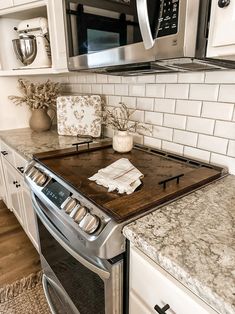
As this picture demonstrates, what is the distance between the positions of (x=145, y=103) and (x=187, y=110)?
0.96 feet

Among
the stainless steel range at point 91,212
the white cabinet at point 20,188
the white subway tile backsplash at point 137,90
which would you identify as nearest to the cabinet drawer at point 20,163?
the white cabinet at point 20,188

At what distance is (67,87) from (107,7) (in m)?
1.27

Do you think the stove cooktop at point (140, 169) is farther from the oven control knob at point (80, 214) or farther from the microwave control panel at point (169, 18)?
the microwave control panel at point (169, 18)

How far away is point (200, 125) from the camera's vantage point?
1047 millimetres

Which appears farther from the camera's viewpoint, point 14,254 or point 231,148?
point 14,254

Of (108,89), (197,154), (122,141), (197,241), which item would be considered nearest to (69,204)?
(197,241)

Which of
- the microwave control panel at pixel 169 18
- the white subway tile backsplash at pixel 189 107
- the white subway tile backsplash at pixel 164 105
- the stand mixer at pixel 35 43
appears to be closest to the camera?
the microwave control panel at pixel 169 18

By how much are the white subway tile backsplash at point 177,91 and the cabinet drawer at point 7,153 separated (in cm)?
110

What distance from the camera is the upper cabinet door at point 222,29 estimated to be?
1.76 feet

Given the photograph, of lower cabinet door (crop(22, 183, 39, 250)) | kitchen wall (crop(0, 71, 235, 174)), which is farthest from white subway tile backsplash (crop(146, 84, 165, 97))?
lower cabinet door (crop(22, 183, 39, 250))

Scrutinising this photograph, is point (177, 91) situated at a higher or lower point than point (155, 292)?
higher

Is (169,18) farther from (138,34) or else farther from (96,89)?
(96,89)

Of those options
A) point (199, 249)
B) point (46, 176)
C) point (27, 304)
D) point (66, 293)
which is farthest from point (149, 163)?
point (27, 304)

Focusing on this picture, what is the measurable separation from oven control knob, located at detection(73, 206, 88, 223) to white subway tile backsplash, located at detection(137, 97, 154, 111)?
764 millimetres
